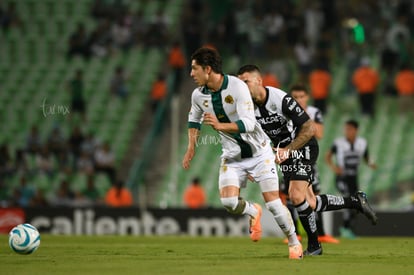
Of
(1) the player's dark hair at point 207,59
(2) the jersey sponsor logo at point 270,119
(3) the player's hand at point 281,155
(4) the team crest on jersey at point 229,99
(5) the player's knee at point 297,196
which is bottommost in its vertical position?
(5) the player's knee at point 297,196

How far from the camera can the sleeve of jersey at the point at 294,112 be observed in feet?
40.5

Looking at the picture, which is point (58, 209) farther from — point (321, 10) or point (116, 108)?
point (321, 10)

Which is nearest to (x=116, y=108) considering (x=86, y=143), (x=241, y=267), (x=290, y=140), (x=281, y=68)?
(x=86, y=143)

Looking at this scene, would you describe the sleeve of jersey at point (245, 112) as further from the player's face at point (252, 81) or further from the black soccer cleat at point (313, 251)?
→ the black soccer cleat at point (313, 251)

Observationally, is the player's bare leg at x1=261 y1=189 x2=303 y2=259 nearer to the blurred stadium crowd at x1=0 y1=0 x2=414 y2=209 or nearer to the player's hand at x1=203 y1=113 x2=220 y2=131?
the player's hand at x1=203 y1=113 x2=220 y2=131

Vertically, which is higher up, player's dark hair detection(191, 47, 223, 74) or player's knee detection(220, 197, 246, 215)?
player's dark hair detection(191, 47, 223, 74)

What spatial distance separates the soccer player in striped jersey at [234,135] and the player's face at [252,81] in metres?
0.38

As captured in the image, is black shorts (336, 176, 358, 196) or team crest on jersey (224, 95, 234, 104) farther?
black shorts (336, 176, 358, 196)

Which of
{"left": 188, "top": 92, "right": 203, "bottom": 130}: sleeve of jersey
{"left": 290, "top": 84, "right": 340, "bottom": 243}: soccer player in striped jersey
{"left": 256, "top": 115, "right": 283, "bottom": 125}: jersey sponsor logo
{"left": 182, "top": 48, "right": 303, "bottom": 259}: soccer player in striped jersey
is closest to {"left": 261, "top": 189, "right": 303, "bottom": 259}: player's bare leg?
{"left": 182, "top": 48, "right": 303, "bottom": 259}: soccer player in striped jersey

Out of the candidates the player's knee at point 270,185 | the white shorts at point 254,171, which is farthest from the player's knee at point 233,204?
the player's knee at point 270,185

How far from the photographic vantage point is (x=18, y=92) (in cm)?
2825

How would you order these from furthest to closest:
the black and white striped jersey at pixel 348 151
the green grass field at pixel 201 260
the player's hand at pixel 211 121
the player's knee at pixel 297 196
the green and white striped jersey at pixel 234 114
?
the black and white striped jersey at pixel 348 151
the player's knee at pixel 297 196
the green and white striped jersey at pixel 234 114
the player's hand at pixel 211 121
the green grass field at pixel 201 260

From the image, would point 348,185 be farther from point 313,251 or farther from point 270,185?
point 270,185

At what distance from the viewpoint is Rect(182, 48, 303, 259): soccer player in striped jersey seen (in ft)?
38.7
